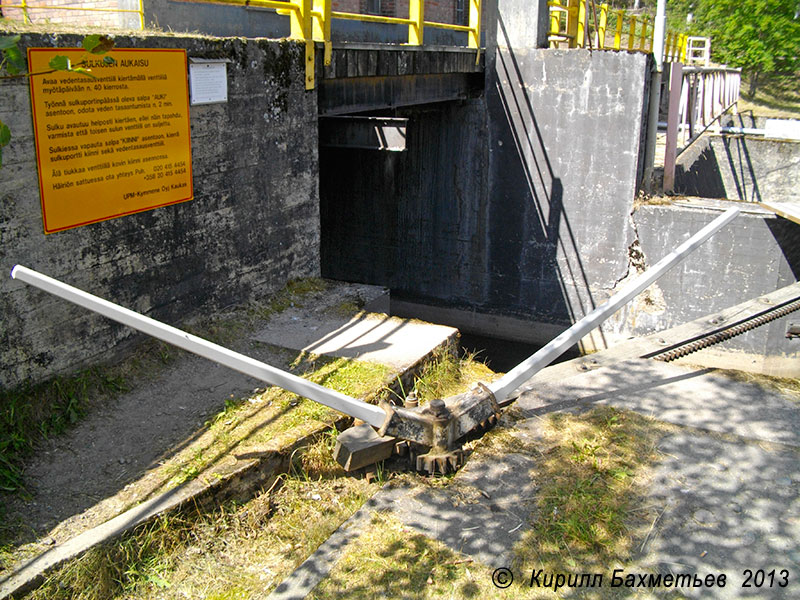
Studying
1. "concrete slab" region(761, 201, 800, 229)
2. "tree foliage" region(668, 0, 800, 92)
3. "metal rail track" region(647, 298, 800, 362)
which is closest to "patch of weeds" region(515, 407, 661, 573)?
"metal rail track" region(647, 298, 800, 362)

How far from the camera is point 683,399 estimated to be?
4914 millimetres

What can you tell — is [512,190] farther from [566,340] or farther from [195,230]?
[566,340]

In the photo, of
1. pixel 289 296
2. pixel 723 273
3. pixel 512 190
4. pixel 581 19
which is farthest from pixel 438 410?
pixel 581 19

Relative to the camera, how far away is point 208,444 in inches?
183

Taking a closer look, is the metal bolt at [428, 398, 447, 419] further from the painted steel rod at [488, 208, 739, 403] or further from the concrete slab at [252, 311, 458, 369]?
the concrete slab at [252, 311, 458, 369]

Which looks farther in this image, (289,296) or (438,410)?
(289,296)

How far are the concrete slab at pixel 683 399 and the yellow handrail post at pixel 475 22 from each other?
7.40 meters

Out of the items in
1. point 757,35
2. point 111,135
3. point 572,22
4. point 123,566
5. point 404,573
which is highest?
point 757,35

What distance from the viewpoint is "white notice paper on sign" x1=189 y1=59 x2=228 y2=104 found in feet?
19.4

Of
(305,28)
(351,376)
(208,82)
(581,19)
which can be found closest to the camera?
(351,376)

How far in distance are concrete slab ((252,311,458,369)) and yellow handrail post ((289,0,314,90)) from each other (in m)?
2.41

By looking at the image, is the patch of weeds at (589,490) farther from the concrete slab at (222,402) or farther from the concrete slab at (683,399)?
the concrete slab at (222,402)

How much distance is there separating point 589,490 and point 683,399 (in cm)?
131

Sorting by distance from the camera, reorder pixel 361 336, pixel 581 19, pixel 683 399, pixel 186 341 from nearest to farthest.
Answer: pixel 186 341
pixel 683 399
pixel 361 336
pixel 581 19
